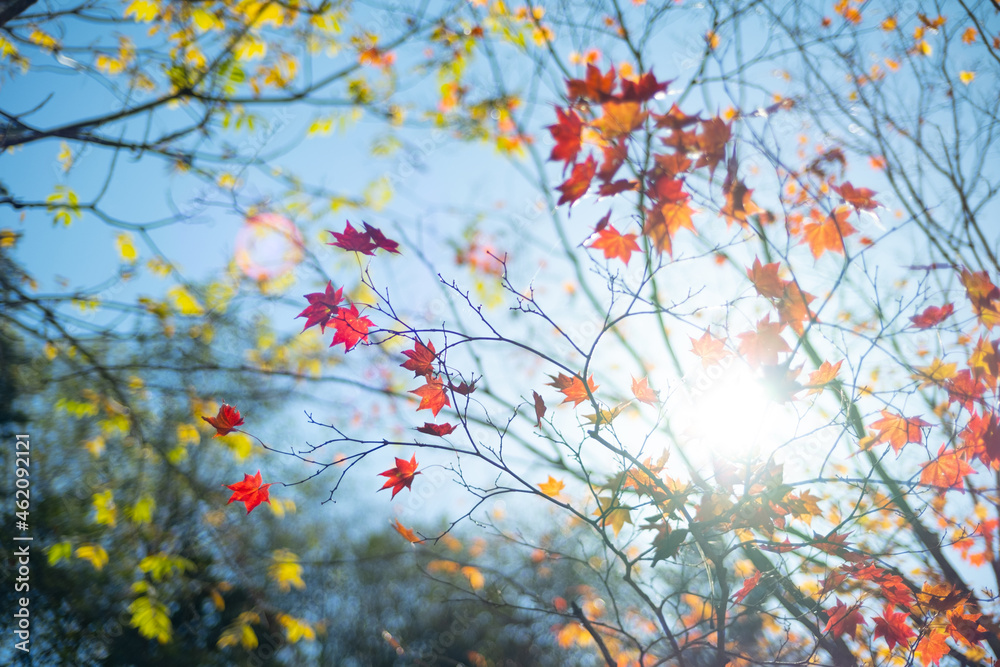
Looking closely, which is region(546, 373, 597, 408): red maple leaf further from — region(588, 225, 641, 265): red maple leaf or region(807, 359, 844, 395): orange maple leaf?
region(807, 359, 844, 395): orange maple leaf

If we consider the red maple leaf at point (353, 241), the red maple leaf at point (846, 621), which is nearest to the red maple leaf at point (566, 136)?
the red maple leaf at point (353, 241)

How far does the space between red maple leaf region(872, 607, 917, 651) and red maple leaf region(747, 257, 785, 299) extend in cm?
137

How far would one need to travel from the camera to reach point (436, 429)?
143 cm

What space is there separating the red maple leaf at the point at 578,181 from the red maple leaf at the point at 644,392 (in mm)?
732

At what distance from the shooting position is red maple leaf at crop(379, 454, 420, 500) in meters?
1.53

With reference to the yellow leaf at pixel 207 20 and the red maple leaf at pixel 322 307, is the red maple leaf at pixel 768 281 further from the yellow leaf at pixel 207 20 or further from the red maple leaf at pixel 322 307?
the yellow leaf at pixel 207 20

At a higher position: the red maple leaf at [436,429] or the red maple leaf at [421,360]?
the red maple leaf at [421,360]

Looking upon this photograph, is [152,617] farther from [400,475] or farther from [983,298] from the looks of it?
[983,298]

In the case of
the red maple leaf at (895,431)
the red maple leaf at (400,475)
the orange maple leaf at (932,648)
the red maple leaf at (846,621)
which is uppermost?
the red maple leaf at (400,475)

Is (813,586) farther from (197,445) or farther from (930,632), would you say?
(197,445)

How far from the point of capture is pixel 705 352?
168 centimetres

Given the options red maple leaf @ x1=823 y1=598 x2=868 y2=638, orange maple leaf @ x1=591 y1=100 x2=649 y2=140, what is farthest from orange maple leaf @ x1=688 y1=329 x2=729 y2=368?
red maple leaf @ x1=823 y1=598 x2=868 y2=638

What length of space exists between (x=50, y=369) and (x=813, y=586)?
7.18m

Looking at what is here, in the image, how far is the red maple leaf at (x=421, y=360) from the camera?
4.85 feet
